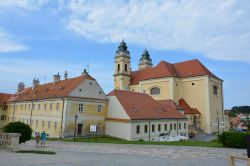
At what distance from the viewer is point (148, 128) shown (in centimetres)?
3725

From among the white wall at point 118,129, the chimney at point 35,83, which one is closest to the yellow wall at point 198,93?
the white wall at point 118,129

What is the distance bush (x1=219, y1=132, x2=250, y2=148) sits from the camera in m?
21.3

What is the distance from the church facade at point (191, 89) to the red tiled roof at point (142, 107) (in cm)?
734

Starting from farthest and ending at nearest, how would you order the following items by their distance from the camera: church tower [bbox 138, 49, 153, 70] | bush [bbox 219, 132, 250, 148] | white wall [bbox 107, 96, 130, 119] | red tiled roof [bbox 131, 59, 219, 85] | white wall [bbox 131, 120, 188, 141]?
1. church tower [bbox 138, 49, 153, 70]
2. red tiled roof [bbox 131, 59, 219, 85]
3. white wall [bbox 107, 96, 130, 119]
4. white wall [bbox 131, 120, 188, 141]
5. bush [bbox 219, 132, 250, 148]

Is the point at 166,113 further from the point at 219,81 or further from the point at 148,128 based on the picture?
the point at 219,81

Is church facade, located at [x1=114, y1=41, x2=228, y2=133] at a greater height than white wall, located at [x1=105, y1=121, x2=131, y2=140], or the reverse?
church facade, located at [x1=114, y1=41, x2=228, y2=133]

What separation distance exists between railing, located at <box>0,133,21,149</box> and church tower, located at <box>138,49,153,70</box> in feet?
224

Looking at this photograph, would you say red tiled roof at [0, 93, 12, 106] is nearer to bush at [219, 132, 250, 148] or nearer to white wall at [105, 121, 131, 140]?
white wall at [105, 121, 131, 140]

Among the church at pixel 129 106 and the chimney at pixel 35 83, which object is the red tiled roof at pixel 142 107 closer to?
the church at pixel 129 106

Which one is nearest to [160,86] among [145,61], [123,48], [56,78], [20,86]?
[123,48]

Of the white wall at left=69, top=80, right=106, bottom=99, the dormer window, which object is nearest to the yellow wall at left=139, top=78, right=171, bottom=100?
the dormer window

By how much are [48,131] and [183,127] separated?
79.6 feet

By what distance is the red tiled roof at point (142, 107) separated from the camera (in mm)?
36906

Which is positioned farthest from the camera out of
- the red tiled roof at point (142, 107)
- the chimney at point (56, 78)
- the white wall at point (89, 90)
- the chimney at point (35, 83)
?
the chimney at point (35, 83)
